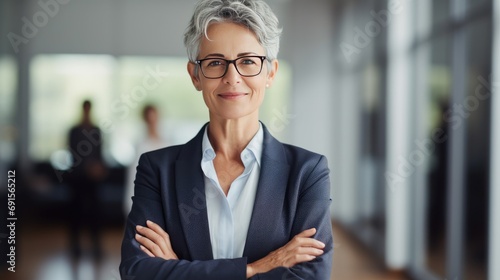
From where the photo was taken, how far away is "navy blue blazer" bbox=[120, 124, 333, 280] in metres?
1.40

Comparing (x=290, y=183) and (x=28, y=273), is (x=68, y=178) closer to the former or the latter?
(x=28, y=273)

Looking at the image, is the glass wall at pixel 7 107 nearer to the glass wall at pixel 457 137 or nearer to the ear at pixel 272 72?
the glass wall at pixel 457 137

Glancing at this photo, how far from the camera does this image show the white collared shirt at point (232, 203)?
1422 mm

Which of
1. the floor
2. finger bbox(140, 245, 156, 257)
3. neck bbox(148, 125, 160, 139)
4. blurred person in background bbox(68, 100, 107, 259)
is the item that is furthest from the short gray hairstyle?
blurred person in background bbox(68, 100, 107, 259)

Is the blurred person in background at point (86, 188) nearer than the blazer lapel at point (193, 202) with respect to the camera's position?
No

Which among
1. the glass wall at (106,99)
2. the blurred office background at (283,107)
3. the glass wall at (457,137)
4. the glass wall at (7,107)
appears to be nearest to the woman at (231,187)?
the glass wall at (457,137)

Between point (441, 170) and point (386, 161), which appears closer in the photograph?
point (441, 170)

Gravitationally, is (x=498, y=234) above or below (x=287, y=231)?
below

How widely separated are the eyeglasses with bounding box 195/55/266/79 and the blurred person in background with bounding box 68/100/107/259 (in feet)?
19.0

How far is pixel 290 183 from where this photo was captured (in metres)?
1.46

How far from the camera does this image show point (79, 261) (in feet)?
23.1

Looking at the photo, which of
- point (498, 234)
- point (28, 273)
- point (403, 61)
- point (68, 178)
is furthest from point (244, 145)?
point (68, 178)

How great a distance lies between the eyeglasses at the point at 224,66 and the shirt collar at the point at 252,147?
0.54 feet

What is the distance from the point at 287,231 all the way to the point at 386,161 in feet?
17.4
